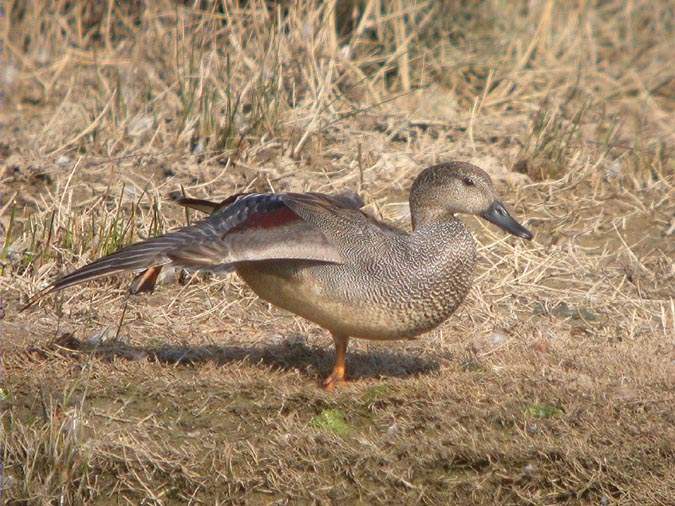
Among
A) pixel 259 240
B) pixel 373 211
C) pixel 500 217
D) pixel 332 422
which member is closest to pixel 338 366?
pixel 332 422

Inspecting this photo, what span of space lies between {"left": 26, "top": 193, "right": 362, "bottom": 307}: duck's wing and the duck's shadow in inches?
20.8

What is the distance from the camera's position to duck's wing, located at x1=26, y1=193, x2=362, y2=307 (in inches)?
122

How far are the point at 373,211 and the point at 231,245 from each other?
1.93m

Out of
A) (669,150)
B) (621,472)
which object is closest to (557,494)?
(621,472)

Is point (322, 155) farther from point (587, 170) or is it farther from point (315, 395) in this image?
point (315, 395)

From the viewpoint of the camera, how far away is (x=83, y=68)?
638 cm

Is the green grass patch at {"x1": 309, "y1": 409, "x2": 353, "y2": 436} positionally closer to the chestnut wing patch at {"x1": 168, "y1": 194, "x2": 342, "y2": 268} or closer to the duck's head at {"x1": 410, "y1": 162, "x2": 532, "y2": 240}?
the chestnut wing patch at {"x1": 168, "y1": 194, "x2": 342, "y2": 268}

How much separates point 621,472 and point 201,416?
126 centimetres

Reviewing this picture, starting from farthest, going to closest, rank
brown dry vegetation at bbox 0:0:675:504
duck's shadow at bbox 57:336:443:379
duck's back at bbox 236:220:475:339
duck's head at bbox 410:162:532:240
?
duck's shadow at bbox 57:336:443:379
duck's head at bbox 410:162:532:240
duck's back at bbox 236:220:475:339
brown dry vegetation at bbox 0:0:675:504

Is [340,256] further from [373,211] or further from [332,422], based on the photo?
[373,211]

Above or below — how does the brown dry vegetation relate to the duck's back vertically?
below

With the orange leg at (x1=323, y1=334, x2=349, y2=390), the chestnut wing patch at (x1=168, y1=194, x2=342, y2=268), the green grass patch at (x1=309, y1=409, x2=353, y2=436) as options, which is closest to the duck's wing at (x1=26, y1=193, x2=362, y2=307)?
the chestnut wing patch at (x1=168, y1=194, x2=342, y2=268)

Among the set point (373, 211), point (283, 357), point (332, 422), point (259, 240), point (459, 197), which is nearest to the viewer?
point (259, 240)

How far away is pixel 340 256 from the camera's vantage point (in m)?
3.22
